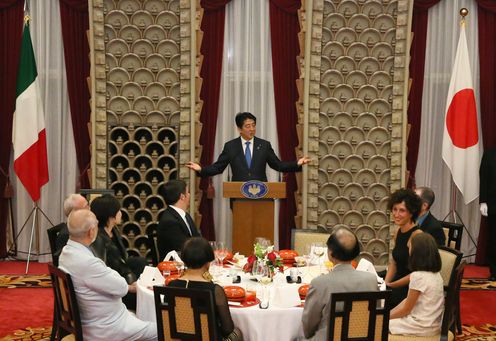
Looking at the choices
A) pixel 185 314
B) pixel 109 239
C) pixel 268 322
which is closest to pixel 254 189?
pixel 109 239

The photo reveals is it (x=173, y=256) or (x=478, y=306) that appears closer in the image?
(x=173, y=256)

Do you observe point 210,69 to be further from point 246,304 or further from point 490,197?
point 246,304

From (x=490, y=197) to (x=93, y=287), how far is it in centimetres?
525

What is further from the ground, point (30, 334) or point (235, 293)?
point (235, 293)

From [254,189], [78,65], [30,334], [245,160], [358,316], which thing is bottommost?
[30,334]

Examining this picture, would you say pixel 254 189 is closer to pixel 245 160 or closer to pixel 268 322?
pixel 245 160

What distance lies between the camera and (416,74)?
809cm

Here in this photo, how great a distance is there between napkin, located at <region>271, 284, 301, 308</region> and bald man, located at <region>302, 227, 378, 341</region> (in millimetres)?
225

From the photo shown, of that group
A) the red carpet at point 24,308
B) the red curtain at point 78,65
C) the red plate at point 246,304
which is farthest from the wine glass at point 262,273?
the red curtain at point 78,65

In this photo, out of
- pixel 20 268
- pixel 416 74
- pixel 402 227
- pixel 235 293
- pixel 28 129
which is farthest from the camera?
pixel 416 74

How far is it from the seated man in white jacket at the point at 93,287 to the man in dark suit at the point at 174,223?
118cm

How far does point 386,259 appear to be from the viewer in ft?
25.2

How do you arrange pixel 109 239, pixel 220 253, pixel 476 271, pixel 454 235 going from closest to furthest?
pixel 220 253, pixel 109 239, pixel 454 235, pixel 476 271

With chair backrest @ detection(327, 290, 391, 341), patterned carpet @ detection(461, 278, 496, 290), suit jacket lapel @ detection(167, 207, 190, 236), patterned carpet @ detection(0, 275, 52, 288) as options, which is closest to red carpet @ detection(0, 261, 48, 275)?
patterned carpet @ detection(0, 275, 52, 288)
